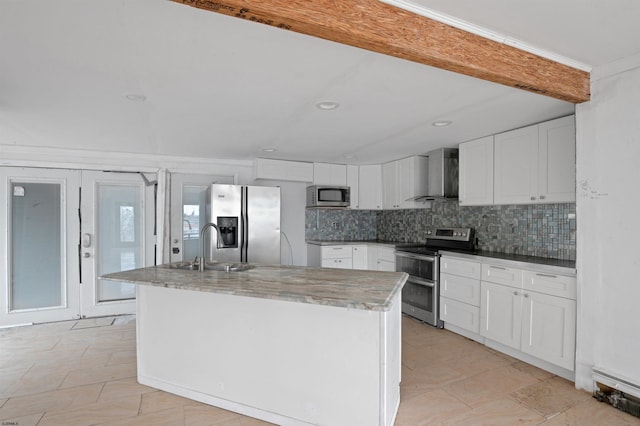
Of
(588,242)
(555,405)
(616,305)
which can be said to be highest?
(588,242)

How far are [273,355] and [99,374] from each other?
5.87 ft

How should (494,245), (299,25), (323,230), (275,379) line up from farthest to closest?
(323,230) → (494,245) → (275,379) → (299,25)

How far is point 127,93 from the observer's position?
2461mm

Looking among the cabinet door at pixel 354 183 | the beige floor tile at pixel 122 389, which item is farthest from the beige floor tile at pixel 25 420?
the cabinet door at pixel 354 183

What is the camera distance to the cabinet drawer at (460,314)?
3.50m

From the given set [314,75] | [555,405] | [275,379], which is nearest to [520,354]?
[555,405]

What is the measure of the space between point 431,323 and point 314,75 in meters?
3.18

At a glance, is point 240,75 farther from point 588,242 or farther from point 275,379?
point 588,242

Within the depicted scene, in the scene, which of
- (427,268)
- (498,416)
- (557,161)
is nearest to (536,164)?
(557,161)

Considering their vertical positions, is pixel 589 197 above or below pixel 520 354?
above

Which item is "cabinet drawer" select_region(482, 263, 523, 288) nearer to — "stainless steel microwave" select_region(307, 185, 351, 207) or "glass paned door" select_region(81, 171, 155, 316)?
"stainless steel microwave" select_region(307, 185, 351, 207)

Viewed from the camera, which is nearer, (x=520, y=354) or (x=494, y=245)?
(x=520, y=354)

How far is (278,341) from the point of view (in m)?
2.13

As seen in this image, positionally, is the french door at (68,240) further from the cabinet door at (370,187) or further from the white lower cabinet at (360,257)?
the cabinet door at (370,187)
